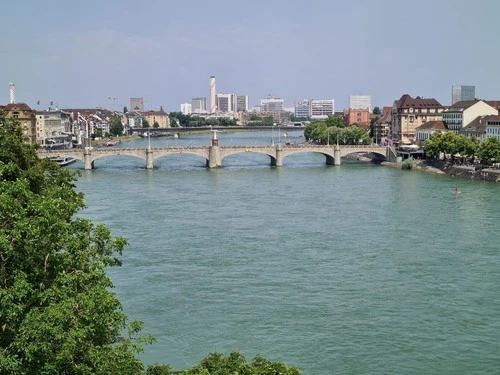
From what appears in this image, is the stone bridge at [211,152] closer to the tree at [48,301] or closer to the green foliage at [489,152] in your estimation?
the green foliage at [489,152]

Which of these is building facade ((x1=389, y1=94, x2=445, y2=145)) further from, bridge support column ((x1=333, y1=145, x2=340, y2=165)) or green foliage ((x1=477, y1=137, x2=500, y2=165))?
green foliage ((x1=477, y1=137, x2=500, y2=165))

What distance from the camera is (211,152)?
5550cm

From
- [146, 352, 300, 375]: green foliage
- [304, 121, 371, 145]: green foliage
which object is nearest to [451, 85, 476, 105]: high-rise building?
[304, 121, 371, 145]: green foliage

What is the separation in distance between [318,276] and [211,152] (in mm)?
36277

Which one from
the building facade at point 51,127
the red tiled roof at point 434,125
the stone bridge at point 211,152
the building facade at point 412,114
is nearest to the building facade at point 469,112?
the red tiled roof at point 434,125

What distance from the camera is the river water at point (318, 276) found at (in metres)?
14.7

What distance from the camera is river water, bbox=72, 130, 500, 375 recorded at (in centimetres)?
1468

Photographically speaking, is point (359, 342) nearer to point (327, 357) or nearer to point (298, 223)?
point (327, 357)

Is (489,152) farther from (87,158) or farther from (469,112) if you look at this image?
(87,158)

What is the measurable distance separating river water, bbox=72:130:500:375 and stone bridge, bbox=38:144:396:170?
15.6 m

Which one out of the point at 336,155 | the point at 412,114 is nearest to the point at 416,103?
the point at 412,114

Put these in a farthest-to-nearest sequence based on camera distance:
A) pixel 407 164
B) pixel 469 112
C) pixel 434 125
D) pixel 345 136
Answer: pixel 345 136 → pixel 434 125 → pixel 469 112 → pixel 407 164

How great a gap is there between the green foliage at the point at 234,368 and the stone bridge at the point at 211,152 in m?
45.3

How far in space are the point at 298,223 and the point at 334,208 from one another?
4614 mm
